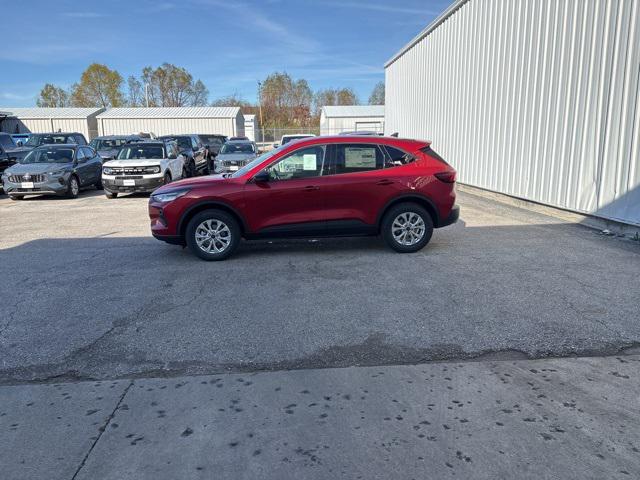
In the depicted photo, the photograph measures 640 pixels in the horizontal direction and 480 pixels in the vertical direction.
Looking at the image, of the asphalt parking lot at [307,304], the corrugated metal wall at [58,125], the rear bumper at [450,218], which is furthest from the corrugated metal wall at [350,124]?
the rear bumper at [450,218]

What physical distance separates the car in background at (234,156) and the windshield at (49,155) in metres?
4.83

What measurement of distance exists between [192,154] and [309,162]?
13834mm

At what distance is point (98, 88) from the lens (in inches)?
3063

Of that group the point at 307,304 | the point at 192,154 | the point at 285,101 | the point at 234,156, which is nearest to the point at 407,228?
the point at 307,304

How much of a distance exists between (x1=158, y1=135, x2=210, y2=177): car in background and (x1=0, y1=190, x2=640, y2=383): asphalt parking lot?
35.1 ft

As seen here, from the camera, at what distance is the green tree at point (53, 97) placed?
81562 mm

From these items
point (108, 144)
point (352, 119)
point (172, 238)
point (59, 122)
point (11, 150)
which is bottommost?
point (172, 238)

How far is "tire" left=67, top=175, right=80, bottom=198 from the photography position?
15531 mm

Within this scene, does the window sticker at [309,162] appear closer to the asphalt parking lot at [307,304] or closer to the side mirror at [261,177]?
the side mirror at [261,177]

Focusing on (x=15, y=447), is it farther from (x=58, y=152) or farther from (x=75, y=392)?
(x=58, y=152)

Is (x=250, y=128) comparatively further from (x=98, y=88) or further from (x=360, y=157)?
(x=360, y=157)

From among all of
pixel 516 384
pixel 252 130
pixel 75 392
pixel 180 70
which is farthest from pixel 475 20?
pixel 180 70

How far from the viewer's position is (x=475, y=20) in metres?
14.2

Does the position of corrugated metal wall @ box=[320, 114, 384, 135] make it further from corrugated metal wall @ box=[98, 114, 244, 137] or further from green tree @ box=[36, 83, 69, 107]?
green tree @ box=[36, 83, 69, 107]
